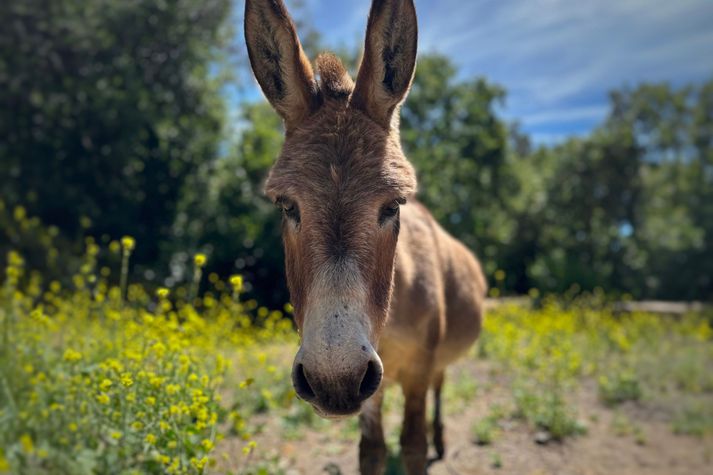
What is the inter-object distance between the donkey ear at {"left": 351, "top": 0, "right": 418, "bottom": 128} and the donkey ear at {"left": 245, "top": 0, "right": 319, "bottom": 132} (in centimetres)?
29

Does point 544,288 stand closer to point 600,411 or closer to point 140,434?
point 600,411

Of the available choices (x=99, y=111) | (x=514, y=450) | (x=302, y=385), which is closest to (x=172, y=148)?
(x=99, y=111)

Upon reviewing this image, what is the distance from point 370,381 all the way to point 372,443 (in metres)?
1.64

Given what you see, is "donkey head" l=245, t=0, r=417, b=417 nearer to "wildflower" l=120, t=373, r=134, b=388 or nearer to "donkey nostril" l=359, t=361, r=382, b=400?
"donkey nostril" l=359, t=361, r=382, b=400

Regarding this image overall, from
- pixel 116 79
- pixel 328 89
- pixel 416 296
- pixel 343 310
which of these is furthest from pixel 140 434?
pixel 116 79

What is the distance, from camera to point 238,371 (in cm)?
689

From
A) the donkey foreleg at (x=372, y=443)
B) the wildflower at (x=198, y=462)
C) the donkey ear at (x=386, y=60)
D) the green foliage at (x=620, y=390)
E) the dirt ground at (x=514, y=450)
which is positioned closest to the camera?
the wildflower at (x=198, y=462)

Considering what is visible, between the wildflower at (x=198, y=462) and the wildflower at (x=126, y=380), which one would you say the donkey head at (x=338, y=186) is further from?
the wildflower at (x=126, y=380)

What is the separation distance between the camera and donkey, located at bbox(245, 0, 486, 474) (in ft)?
6.51

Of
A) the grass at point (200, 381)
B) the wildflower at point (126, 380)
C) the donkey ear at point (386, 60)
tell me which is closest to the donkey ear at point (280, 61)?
the donkey ear at point (386, 60)

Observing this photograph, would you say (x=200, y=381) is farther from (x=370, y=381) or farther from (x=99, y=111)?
(x=99, y=111)

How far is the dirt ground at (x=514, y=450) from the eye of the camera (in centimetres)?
464

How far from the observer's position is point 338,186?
233 cm

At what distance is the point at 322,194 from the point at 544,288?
52.4 ft
